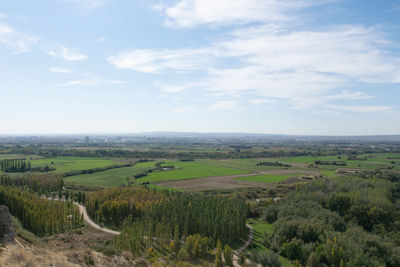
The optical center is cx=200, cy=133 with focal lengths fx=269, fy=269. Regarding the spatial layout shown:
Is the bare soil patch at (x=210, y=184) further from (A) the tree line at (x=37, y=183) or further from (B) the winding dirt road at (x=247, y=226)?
(A) the tree line at (x=37, y=183)

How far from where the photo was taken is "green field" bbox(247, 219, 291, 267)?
41209 millimetres

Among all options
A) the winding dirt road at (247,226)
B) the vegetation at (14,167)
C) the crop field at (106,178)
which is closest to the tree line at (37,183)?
the crop field at (106,178)

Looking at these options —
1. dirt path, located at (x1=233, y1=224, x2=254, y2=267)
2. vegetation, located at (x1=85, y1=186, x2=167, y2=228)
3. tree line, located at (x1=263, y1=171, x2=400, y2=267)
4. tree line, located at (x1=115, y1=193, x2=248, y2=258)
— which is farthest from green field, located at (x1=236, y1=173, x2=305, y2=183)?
vegetation, located at (x1=85, y1=186, x2=167, y2=228)

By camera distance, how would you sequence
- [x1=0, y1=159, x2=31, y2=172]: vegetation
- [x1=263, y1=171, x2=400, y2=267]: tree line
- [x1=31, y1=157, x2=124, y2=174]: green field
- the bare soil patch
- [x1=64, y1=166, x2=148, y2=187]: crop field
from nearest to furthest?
[x1=263, y1=171, x2=400, y2=267]: tree line < the bare soil patch < [x1=64, y1=166, x2=148, y2=187]: crop field < [x1=0, y1=159, x2=31, y2=172]: vegetation < [x1=31, y1=157, x2=124, y2=174]: green field

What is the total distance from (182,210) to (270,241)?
16.7 meters

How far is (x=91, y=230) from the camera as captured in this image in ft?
164

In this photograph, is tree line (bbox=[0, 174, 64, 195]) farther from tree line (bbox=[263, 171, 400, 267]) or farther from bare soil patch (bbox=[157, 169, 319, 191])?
tree line (bbox=[263, 171, 400, 267])

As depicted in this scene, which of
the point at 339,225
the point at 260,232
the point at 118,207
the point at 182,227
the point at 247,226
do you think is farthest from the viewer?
the point at 247,226

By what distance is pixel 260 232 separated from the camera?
53500 mm

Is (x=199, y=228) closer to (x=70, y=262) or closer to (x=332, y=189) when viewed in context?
(x=70, y=262)

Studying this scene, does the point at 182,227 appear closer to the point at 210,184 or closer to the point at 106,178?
the point at 210,184

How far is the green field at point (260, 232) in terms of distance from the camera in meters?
41.2

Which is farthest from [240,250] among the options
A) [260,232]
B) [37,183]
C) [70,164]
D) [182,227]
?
[70,164]

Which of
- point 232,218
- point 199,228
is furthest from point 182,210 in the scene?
point 232,218
